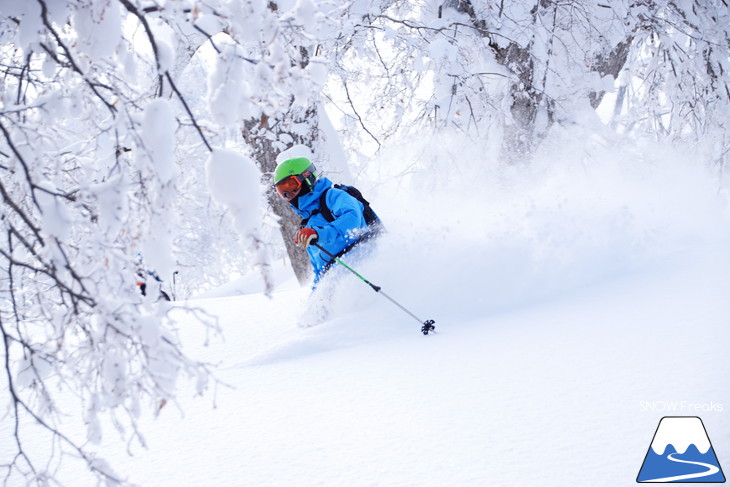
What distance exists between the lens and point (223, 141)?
174 cm

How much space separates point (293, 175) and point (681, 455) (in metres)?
4.26

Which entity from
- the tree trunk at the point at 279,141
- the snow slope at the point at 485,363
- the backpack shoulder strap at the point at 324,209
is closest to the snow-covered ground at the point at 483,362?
the snow slope at the point at 485,363

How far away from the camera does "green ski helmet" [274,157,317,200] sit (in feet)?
18.1

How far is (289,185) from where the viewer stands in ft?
18.1

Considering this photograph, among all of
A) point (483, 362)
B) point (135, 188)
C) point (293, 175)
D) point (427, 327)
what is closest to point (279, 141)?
point (293, 175)

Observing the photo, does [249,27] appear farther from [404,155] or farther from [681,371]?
[404,155]

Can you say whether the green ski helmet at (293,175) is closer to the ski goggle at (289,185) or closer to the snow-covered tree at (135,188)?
the ski goggle at (289,185)

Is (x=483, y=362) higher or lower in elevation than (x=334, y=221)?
lower

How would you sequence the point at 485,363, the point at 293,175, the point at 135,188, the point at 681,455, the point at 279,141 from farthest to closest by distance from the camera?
1. the point at 279,141
2. the point at 293,175
3. the point at 485,363
4. the point at 681,455
5. the point at 135,188

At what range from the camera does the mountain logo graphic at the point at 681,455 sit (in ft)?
6.21

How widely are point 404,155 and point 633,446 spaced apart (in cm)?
669

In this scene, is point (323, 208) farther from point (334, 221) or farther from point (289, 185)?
point (289, 185)

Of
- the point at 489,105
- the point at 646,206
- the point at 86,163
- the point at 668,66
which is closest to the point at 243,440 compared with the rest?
the point at 86,163

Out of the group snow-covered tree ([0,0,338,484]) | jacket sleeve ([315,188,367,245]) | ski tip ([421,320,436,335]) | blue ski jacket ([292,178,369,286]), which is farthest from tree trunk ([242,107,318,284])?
snow-covered tree ([0,0,338,484])
